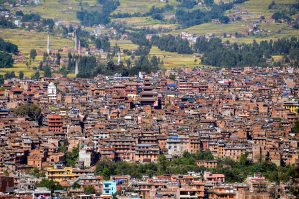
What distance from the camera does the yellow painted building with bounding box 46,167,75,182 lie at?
60750 mm

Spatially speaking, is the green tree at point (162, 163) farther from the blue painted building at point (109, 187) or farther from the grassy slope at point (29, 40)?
the grassy slope at point (29, 40)

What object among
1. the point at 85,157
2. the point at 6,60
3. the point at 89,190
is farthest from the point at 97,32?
the point at 89,190

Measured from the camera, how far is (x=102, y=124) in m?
76.8

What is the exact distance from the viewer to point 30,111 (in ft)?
267

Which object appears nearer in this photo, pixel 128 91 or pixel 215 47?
pixel 128 91

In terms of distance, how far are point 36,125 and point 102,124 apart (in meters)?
7.75

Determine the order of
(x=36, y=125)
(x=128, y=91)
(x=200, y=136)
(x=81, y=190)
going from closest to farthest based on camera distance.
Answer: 1. (x=81, y=190)
2. (x=200, y=136)
3. (x=36, y=125)
4. (x=128, y=91)

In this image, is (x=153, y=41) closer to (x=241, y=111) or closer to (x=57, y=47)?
(x=57, y=47)

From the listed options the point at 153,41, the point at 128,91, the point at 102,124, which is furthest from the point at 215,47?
the point at 102,124

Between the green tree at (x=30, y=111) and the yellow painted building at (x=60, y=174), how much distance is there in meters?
20.3

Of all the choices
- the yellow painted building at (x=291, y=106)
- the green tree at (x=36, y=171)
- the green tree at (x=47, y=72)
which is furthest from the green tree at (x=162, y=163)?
the green tree at (x=47, y=72)

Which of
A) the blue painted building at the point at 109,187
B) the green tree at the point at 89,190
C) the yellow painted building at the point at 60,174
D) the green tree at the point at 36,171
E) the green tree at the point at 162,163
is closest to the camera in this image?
the green tree at the point at 89,190

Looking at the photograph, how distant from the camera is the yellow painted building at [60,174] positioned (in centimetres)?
6075

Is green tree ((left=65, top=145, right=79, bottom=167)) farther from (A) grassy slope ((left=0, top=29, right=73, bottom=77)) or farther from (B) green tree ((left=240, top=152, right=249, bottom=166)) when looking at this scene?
(A) grassy slope ((left=0, top=29, right=73, bottom=77))
